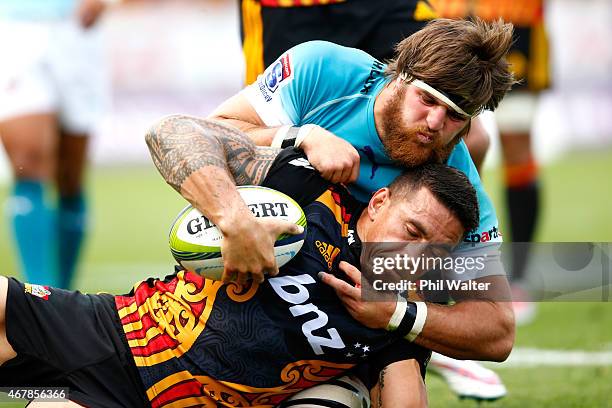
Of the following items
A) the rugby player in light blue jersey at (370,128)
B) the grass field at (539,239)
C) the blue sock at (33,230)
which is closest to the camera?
the rugby player in light blue jersey at (370,128)

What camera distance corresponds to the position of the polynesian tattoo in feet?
12.5

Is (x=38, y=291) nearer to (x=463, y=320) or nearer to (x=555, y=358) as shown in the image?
(x=463, y=320)

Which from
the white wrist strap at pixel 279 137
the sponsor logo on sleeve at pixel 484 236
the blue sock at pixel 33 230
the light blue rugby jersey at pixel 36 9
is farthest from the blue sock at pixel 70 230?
the sponsor logo on sleeve at pixel 484 236

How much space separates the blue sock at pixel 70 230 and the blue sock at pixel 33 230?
0.76 meters

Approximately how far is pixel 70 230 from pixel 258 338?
4.09m

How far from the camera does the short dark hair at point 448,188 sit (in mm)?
3920

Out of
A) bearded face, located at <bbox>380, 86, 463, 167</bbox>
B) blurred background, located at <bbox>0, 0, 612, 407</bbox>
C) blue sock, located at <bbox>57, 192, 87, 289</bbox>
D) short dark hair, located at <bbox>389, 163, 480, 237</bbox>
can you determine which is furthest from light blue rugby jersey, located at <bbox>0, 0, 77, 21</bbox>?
blurred background, located at <bbox>0, 0, 612, 407</bbox>

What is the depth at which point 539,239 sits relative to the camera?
9812 millimetres

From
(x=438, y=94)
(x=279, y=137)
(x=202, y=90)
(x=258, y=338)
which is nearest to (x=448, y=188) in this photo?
(x=438, y=94)

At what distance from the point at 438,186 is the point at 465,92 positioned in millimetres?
426

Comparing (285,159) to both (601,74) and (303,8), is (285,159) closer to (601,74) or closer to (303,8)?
(303,8)

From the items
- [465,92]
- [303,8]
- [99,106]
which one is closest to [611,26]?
[99,106]

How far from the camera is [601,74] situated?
18.2 metres

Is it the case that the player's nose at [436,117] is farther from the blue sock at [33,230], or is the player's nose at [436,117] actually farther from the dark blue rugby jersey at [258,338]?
the blue sock at [33,230]
